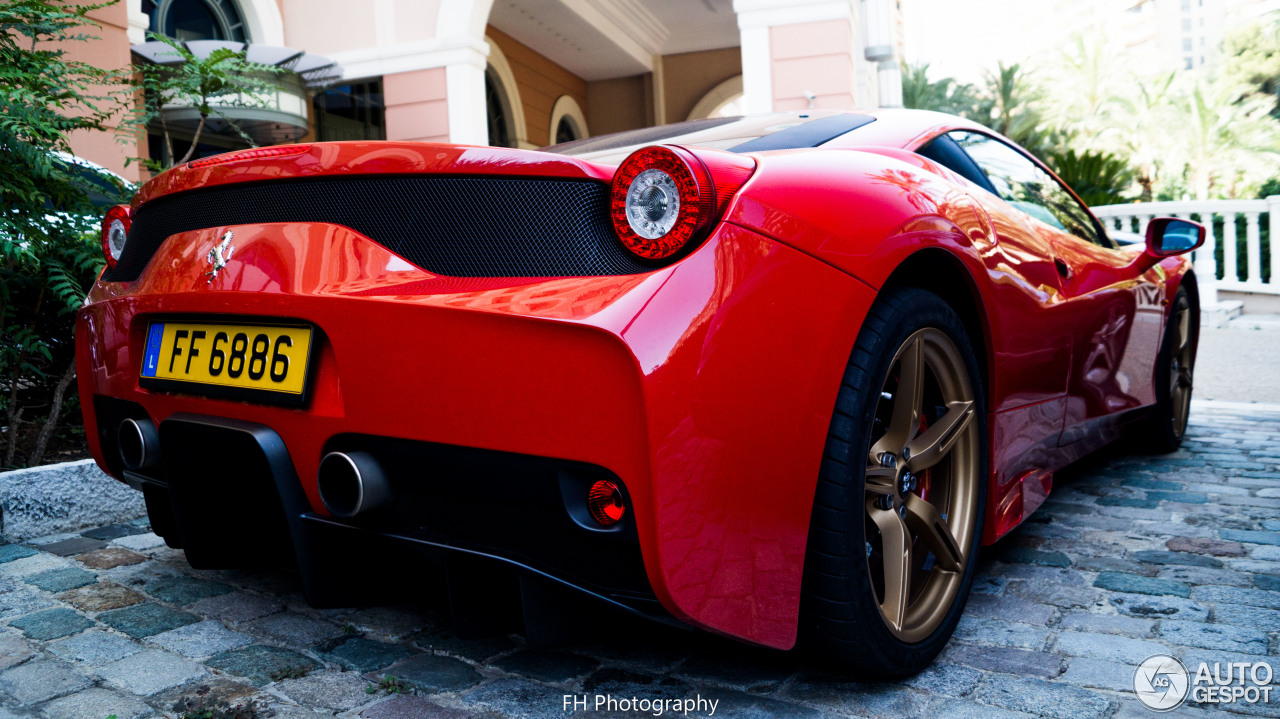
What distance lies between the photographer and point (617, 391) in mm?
1341

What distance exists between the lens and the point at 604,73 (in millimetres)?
17344

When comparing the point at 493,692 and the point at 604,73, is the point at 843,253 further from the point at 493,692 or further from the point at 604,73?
the point at 604,73

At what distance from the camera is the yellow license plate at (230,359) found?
1.66 meters

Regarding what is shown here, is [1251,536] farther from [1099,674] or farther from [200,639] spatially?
[200,639]

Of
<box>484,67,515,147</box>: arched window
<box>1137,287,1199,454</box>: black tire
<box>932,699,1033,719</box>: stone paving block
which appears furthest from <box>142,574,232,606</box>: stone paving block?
<box>484,67,515,147</box>: arched window

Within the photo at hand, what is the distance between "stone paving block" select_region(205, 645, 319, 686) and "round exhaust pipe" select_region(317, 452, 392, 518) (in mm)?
445

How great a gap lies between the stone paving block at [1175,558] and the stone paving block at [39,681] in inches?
101

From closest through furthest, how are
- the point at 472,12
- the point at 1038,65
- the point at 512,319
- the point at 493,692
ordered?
the point at 512,319
the point at 493,692
the point at 472,12
the point at 1038,65

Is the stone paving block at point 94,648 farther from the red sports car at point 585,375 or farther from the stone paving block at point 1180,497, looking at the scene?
the stone paving block at point 1180,497

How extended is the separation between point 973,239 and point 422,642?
1.48 metres

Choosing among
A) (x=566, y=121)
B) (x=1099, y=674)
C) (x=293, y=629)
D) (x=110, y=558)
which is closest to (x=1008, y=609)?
(x=1099, y=674)

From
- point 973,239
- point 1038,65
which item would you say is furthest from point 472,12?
point 1038,65

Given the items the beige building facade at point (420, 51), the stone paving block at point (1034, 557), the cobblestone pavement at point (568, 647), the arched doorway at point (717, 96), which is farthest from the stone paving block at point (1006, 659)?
the arched doorway at point (717, 96)

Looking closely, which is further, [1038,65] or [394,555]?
[1038,65]
